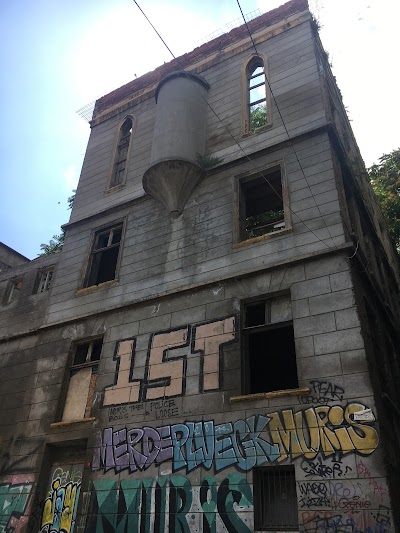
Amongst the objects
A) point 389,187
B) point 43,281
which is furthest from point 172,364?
point 389,187

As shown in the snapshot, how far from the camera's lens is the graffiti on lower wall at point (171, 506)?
7.64 meters

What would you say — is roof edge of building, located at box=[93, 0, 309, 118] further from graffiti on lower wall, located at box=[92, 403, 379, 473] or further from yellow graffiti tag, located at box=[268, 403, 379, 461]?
yellow graffiti tag, located at box=[268, 403, 379, 461]

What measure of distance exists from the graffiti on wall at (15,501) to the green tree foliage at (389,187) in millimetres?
16877

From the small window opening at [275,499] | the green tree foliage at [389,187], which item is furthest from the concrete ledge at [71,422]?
the green tree foliage at [389,187]

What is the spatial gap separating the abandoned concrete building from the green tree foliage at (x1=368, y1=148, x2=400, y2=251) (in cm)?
414

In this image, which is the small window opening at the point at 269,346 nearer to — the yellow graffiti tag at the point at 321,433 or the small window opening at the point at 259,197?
the yellow graffiti tag at the point at 321,433

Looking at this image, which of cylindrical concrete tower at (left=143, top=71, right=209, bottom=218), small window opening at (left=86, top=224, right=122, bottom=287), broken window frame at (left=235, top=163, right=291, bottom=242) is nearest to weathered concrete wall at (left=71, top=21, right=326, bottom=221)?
cylindrical concrete tower at (left=143, top=71, right=209, bottom=218)

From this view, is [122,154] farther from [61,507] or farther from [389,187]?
[389,187]

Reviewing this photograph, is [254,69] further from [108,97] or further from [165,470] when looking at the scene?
[165,470]

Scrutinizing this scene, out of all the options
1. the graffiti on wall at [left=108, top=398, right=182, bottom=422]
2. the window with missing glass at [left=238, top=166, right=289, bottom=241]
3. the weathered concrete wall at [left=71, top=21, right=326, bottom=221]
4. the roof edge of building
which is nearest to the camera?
the graffiti on wall at [left=108, top=398, right=182, bottom=422]

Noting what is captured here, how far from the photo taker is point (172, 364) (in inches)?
386

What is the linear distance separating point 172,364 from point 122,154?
9.25 m

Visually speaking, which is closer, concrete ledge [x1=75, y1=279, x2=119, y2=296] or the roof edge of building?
concrete ledge [x1=75, y1=279, x2=119, y2=296]

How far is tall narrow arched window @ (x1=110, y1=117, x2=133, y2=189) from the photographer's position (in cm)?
1536
